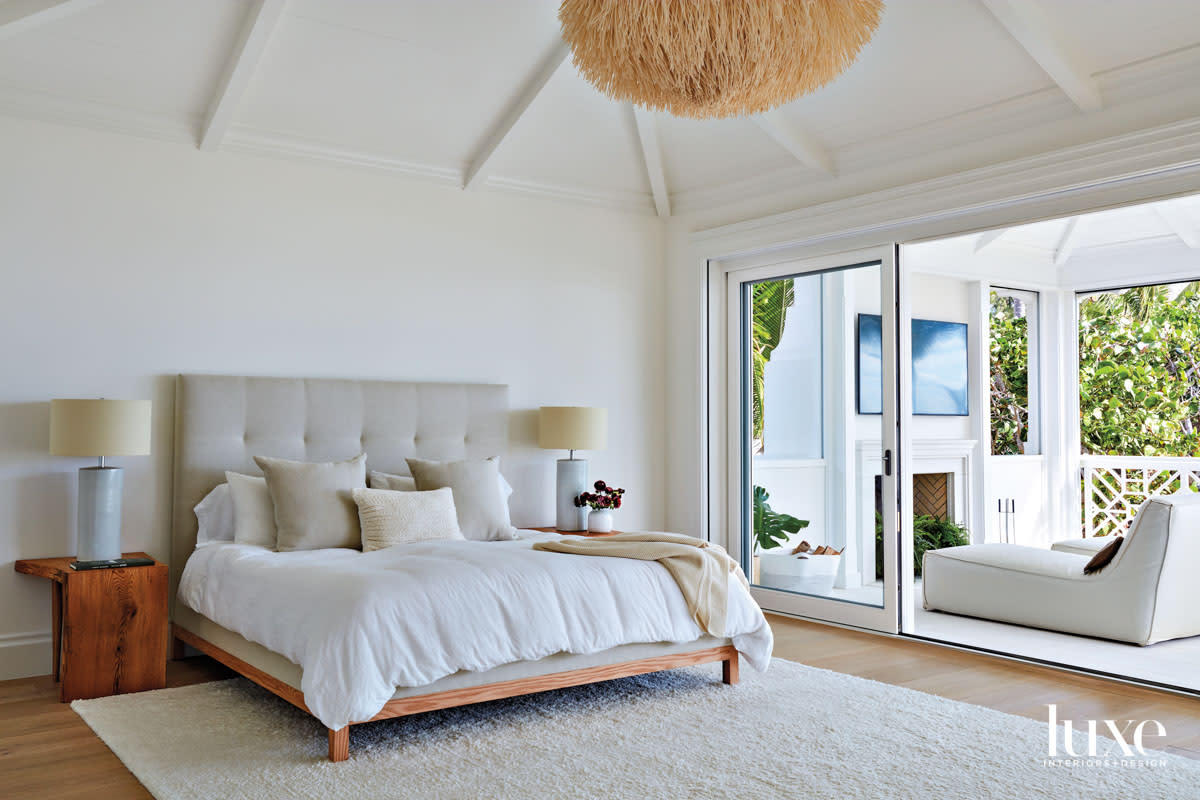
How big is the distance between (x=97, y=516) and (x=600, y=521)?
245 cm

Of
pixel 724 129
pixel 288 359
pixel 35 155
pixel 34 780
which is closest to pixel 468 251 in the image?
pixel 288 359

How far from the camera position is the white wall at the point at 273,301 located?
4.30 meters

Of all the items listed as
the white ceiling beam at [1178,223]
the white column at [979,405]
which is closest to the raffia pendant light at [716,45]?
the white ceiling beam at [1178,223]

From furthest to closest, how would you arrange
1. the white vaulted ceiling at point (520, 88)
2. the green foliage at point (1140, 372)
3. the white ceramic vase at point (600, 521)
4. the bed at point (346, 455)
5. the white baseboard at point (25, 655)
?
the green foliage at point (1140, 372), the white ceramic vase at point (600, 521), the white baseboard at point (25, 655), the white vaulted ceiling at point (520, 88), the bed at point (346, 455)

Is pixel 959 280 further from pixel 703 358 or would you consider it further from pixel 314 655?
pixel 314 655

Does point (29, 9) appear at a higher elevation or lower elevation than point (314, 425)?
higher

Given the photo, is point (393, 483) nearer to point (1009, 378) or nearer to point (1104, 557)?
point (1104, 557)

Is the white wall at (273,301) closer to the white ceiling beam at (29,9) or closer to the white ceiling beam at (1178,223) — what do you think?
the white ceiling beam at (29,9)

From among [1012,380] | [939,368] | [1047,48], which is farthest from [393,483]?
[1012,380]

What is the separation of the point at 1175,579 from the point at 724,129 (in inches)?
129

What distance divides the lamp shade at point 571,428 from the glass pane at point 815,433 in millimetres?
1043

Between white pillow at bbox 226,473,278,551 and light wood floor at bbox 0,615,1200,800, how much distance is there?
0.61 metres

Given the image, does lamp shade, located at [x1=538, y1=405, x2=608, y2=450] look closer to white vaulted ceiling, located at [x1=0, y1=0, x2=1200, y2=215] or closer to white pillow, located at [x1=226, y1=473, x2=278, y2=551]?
white vaulted ceiling, located at [x1=0, y1=0, x2=1200, y2=215]

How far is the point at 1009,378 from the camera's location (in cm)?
821
